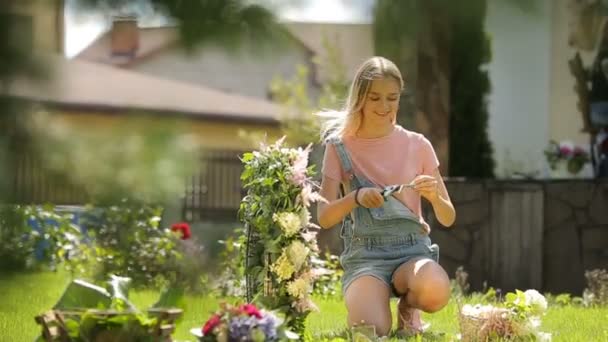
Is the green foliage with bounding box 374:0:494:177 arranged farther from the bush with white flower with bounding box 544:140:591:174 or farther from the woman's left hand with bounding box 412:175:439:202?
the bush with white flower with bounding box 544:140:591:174

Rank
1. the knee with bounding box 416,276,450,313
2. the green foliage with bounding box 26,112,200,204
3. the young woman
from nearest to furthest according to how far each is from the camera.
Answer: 1. the green foliage with bounding box 26,112,200,204
2. the knee with bounding box 416,276,450,313
3. the young woman

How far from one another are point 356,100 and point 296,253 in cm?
91

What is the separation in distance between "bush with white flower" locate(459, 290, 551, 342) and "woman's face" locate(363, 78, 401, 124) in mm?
892

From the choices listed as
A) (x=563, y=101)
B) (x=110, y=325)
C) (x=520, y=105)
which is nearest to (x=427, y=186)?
(x=110, y=325)

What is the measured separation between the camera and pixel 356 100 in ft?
16.0

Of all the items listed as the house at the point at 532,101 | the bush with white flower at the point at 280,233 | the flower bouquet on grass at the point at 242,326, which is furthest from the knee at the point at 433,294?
the house at the point at 532,101

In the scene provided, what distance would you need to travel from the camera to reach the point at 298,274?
4.24 metres

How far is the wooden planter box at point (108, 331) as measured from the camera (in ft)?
10.3

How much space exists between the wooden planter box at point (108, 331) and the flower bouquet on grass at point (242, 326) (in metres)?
0.12

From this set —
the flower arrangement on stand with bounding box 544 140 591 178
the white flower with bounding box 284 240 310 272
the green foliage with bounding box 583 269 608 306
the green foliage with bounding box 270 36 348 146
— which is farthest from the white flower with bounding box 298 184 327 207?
the green foliage with bounding box 270 36 348 146

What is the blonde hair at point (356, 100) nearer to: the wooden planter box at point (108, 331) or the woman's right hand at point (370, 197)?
the woman's right hand at point (370, 197)

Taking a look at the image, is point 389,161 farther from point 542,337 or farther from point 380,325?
point 542,337

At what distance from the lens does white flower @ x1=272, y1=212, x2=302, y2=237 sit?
13.7 ft

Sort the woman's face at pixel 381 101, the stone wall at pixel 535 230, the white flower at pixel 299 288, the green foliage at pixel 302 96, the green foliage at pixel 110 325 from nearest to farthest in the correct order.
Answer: the green foliage at pixel 110 325 → the white flower at pixel 299 288 → the woman's face at pixel 381 101 → the stone wall at pixel 535 230 → the green foliage at pixel 302 96
